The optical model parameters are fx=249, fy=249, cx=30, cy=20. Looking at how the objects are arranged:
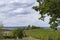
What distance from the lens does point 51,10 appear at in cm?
2930

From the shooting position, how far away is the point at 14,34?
51062 mm

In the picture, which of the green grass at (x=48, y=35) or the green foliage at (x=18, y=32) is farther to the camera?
the green foliage at (x=18, y=32)

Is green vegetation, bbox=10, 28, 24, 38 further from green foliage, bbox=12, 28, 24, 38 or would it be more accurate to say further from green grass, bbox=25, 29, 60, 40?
green grass, bbox=25, 29, 60, 40

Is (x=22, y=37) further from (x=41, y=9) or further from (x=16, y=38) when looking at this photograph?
(x=41, y=9)

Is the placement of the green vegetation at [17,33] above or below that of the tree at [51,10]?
below

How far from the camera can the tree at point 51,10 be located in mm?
28953

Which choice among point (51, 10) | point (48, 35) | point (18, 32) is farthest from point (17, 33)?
point (51, 10)

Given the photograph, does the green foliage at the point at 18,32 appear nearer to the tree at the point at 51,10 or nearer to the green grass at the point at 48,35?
the green grass at the point at 48,35

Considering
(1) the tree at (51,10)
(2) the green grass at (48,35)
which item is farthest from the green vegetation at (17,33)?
(1) the tree at (51,10)

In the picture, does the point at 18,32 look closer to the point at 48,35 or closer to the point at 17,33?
the point at 17,33

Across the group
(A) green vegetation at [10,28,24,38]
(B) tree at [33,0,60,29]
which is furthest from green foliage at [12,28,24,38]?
(B) tree at [33,0,60,29]

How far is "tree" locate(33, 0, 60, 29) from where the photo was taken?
95.0ft

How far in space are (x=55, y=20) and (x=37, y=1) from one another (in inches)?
125

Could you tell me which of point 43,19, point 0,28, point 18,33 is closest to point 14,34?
point 18,33
